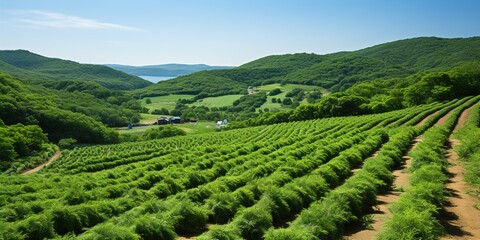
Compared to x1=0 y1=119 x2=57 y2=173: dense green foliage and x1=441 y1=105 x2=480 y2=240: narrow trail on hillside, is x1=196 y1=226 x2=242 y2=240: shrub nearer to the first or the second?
x1=441 y1=105 x2=480 y2=240: narrow trail on hillside

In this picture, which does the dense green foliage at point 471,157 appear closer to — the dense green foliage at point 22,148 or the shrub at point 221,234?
the shrub at point 221,234

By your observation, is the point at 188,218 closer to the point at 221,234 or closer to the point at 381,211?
the point at 221,234

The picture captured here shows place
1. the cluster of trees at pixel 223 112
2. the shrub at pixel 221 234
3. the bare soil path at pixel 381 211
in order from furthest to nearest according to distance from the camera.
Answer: the cluster of trees at pixel 223 112, the bare soil path at pixel 381 211, the shrub at pixel 221 234

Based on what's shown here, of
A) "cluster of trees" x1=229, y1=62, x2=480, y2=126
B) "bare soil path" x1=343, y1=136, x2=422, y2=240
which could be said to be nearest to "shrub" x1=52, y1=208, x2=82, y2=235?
"bare soil path" x1=343, y1=136, x2=422, y2=240

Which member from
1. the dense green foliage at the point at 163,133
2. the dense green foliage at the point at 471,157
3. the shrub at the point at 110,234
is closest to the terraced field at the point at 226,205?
the shrub at the point at 110,234

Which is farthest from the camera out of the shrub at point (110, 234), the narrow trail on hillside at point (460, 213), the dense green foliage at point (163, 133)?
the dense green foliage at point (163, 133)

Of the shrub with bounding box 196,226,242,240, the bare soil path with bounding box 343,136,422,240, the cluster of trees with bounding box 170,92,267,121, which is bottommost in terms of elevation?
the cluster of trees with bounding box 170,92,267,121

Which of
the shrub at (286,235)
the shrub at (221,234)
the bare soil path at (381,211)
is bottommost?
the bare soil path at (381,211)

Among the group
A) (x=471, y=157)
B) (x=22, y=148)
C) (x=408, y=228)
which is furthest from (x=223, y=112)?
(x=408, y=228)

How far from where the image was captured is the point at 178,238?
11953 millimetres

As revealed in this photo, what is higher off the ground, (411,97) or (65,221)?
(411,97)

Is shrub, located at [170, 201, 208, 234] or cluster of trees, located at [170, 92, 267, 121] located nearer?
shrub, located at [170, 201, 208, 234]

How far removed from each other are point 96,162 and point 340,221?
45071 millimetres

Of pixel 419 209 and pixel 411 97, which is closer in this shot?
pixel 419 209
